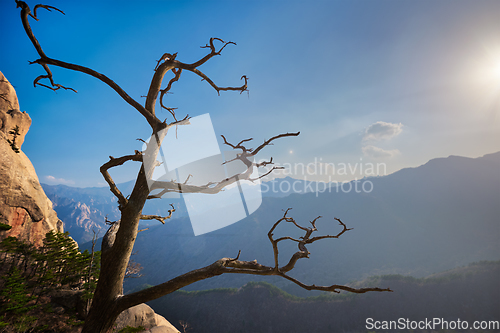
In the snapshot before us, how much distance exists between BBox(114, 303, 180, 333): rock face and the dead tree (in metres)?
12.6

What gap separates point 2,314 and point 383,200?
20522 centimetres

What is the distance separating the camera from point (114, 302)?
8.15ft

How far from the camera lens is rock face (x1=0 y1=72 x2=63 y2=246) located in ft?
55.0

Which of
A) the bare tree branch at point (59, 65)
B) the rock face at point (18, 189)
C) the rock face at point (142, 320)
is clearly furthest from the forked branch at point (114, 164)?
the rock face at point (18, 189)

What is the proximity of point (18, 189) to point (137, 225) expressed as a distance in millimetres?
23310

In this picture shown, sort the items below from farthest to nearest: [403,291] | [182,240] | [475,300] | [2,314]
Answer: [182,240] < [403,291] < [475,300] < [2,314]

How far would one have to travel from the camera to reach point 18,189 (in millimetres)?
17609

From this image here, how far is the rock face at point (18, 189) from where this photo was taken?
16.8 metres

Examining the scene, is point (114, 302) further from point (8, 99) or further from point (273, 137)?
point (8, 99)

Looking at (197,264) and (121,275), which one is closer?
(121,275)

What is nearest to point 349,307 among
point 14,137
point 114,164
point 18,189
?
point 18,189

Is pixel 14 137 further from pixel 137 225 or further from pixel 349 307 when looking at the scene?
pixel 349 307

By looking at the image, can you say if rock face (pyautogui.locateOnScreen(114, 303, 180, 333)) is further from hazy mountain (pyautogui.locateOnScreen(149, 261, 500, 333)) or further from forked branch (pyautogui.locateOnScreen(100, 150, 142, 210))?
hazy mountain (pyautogui.locateOnScreen(149, 261, 500, 333))

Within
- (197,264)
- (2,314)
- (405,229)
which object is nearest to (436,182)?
(405,229)
